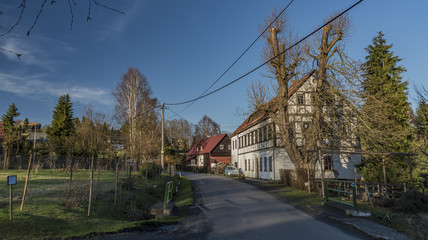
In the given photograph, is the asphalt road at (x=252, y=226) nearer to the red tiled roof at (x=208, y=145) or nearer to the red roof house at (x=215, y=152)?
the red roof house at (x=215, y=152)

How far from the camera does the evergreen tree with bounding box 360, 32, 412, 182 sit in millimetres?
18203

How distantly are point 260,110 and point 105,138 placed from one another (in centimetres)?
2928

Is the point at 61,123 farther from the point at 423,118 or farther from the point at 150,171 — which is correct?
the point at 423,118

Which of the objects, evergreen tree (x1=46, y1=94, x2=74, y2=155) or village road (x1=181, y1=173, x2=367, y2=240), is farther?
evergreen tree (x1=46, y1=94, x2=74, y2=155)

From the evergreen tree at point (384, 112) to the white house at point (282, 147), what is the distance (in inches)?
55.0

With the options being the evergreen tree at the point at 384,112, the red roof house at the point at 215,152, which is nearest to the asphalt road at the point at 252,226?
the evergreen tree at the point at 384,112

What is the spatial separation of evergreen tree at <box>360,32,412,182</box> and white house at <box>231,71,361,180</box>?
1.40 m

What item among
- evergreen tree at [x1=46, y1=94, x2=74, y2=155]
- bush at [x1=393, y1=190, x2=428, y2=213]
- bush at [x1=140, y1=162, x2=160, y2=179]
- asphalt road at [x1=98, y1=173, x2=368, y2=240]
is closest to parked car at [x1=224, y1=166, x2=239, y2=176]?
bush at [x1=140, y1=162, x2=160, y2=179]

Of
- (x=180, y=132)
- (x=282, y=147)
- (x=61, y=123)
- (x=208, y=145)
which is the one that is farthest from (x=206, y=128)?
(x=282, y=147)

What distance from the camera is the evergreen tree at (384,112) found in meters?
18.2

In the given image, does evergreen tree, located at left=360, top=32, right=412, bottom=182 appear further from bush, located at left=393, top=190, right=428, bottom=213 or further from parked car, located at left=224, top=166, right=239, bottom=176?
parked car, located at left=224, top=166, right=239, bottom=176

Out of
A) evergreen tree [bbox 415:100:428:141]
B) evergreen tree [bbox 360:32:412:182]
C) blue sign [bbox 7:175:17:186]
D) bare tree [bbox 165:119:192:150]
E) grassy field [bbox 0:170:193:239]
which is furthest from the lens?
bare tree [bbox 165:119:192:150]

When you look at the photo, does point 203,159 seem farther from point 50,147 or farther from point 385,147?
point 385,147

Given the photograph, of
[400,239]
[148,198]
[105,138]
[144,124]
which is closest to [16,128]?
[105,138]
